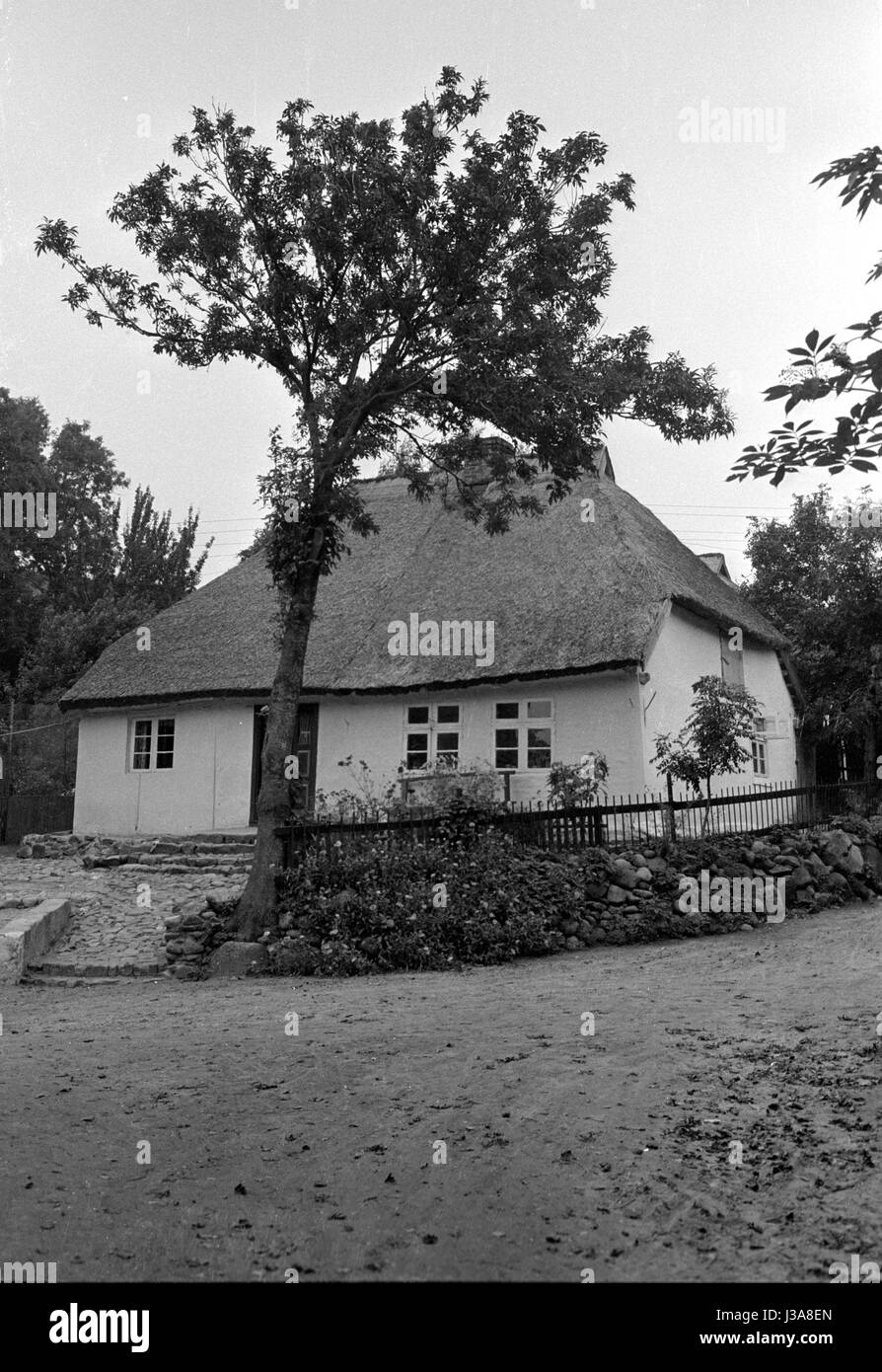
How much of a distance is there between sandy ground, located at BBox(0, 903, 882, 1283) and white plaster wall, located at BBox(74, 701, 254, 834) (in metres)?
11.2

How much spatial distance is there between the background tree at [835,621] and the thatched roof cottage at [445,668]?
1.33 metres

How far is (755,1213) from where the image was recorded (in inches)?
184

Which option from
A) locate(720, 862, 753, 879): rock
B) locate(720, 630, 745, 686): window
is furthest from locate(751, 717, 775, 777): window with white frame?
locate(720, 862, 753, 879): rock

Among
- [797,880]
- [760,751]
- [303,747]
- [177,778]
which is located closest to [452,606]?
[303,747]

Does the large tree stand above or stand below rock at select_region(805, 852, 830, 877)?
above

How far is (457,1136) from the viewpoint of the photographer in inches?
224

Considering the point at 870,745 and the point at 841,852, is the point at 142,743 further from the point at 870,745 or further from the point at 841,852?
the point at 870,745

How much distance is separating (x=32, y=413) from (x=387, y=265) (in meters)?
31.5

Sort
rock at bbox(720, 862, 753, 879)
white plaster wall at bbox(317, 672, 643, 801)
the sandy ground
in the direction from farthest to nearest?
white plaster wall at bbox(317, 672, 643, 801) → rock at bbox(720, 862, 753, 879) → the sandy ground

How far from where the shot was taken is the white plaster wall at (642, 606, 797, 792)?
1842cm

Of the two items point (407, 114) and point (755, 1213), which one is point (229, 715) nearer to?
point (407, 114)

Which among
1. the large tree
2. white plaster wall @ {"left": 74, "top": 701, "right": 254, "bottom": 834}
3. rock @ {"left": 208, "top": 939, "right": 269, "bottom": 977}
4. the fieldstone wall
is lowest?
rock @ {"left": 208, "top": 939, "right": 269, "bottom": 977}

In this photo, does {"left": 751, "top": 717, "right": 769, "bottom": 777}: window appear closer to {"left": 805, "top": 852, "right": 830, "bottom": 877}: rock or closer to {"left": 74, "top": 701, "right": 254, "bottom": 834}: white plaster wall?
{"left": 805, "top": 852, "right": 830, "bottom": 877}: rock
